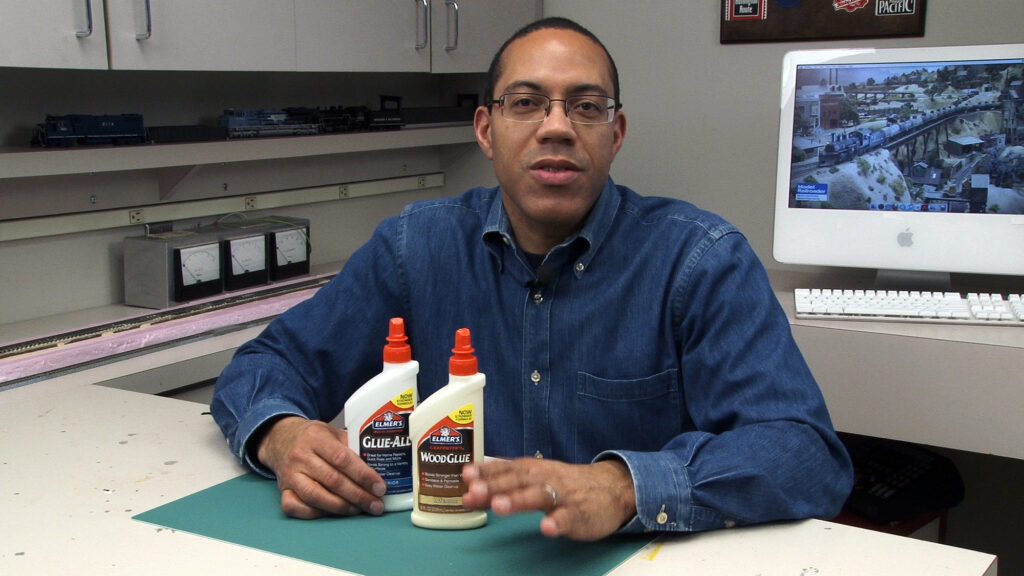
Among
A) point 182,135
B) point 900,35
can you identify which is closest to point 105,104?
point 182,135

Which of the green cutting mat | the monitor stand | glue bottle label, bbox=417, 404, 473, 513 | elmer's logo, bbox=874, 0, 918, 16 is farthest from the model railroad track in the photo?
elmer's logo, bbox=874, 0, 918, 16

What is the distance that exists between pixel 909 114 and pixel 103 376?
1731mm

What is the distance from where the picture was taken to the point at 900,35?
2469 millimetres

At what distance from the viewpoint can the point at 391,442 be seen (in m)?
1.05

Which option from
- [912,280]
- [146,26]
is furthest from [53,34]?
[912,280]

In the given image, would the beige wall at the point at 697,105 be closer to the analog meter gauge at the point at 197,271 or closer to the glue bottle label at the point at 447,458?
the analog meter gauge at the point at 197,271

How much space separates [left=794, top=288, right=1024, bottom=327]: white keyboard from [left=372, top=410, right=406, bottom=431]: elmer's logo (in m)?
1.19

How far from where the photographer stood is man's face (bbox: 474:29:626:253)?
1.31m

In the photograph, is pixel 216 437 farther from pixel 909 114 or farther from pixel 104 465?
pixel 909 114

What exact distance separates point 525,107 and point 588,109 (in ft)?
0.29

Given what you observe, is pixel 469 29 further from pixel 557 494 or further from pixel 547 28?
pixel 557 494

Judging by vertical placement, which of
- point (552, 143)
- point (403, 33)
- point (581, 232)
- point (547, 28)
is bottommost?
point (581, 232)

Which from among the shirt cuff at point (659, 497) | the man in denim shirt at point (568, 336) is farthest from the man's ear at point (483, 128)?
the shirt cuff at point (659, 497)

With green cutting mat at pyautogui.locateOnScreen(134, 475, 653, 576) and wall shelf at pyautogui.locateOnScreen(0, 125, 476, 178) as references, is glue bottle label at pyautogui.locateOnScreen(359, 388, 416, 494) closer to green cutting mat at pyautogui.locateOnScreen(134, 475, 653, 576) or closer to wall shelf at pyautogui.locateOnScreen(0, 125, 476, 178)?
green cutting mat at pyautogui.locateOnScreen(134, 475, 653, 576)
